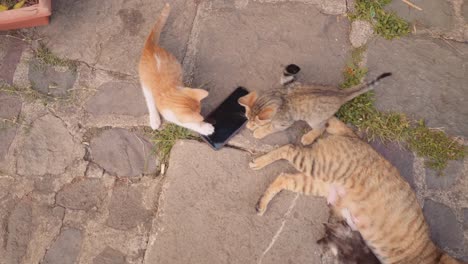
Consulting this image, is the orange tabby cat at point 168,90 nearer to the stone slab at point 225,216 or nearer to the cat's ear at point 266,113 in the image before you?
the stone slab at point 225,216

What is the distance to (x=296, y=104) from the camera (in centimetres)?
337

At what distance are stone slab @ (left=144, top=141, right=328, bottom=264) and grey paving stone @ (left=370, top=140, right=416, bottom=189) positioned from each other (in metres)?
0.74

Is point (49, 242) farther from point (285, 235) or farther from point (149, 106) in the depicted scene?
point (285, 235)

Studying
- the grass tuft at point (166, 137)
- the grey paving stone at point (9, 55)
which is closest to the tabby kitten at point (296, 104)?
the grass tuft at point (166, 137)

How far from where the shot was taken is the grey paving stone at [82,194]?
3463 mm

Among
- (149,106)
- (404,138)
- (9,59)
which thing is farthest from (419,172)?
(9,59)

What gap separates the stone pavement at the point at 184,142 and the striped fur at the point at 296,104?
32 cm

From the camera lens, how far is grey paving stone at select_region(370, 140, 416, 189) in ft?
12.0

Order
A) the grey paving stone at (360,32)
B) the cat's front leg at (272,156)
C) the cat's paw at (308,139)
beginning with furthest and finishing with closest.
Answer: the grey paving stone at (360,32) → the cat's paw at (308,139) → the cat's front leg at (272,156)

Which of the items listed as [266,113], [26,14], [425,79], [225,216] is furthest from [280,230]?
[26,14]

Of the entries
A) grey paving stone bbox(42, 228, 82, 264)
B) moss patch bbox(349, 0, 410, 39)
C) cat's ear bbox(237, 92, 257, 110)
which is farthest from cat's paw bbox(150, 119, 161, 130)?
moss patch bbox(349, 0, 410, 39)

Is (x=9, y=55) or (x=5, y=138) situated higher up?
(x=9, y=55)

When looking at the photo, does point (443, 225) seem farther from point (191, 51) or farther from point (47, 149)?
point (47, 149)

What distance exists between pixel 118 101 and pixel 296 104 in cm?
158
